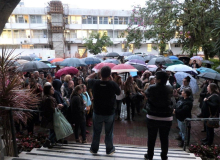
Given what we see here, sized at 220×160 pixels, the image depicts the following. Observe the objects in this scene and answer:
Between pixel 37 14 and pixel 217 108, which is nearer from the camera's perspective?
pixel 217 108

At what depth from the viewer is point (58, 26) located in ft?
113

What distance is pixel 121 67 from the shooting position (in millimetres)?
6973

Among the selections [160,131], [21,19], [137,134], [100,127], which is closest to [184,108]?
[160,131]

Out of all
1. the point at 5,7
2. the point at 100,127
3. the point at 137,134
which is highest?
the point at 5,7

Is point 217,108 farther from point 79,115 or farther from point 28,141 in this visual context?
point 28,141

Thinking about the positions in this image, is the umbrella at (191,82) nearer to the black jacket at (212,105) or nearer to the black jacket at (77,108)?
the black jacket at (212,105)

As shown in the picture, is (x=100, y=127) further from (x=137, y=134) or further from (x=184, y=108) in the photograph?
(x=137, y=134)

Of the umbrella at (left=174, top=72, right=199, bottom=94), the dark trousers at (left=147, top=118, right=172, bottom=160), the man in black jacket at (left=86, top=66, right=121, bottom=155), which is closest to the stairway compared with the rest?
the dark trousers at (left=147, top=118, right=172, bottom=160)

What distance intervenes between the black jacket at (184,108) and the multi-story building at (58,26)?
101ft

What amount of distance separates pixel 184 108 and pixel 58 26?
111 feet

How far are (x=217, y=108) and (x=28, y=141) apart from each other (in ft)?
16.7

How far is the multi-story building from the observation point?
114 ft

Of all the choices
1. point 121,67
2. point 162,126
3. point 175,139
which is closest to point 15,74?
point 162,126

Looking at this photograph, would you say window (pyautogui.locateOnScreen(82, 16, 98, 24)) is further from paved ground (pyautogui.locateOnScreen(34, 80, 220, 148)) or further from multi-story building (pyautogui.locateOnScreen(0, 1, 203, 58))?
paved ground (pyautogui.locateOnScreen(34, 80, 220, 148))
